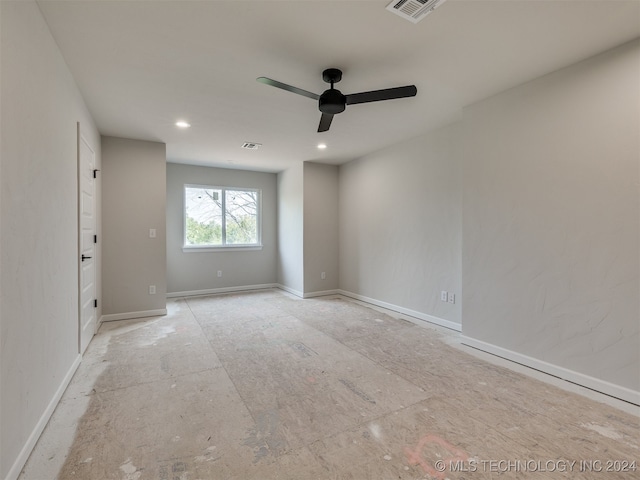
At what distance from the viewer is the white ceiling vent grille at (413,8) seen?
1.74 metres

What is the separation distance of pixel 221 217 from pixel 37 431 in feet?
14.9

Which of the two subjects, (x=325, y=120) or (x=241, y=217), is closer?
(x=325, y=120)

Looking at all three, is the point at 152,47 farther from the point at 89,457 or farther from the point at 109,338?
the point at 109,338

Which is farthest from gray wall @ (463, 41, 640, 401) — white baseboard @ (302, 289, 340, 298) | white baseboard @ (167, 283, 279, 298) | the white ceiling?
white baseboard @ (167, 283, 279, 298)

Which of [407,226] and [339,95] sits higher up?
[339,95]

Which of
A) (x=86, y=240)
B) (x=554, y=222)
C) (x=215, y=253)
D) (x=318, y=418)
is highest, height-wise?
(x=554, y=222)

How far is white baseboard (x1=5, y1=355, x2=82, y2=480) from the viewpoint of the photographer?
1.44 meters

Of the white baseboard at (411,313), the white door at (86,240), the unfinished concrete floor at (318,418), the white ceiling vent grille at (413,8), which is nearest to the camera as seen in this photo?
the unfinished concrete floor at (318,418)

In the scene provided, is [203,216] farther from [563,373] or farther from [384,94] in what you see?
[563,373]

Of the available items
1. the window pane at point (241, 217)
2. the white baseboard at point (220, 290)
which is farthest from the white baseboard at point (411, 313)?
the window pane at point (241, 217)

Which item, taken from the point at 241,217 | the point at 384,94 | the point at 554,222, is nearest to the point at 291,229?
the point at 241,217

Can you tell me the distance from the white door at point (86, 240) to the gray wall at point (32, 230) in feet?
1.30

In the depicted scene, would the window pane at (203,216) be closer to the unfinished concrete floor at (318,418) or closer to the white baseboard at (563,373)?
the unfinished concrete floor at (318,418)

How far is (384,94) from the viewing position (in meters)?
2.37
